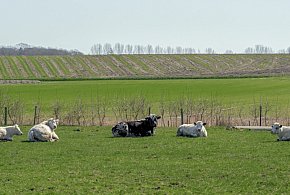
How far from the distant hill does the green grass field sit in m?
87.0

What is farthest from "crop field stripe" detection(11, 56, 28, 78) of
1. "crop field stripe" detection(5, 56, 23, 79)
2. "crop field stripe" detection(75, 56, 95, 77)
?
"crop field stripe" detection(75, 56, 95, 77)

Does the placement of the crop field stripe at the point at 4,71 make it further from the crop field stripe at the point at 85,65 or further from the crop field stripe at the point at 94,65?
the crop field stripe at the point at 94,65

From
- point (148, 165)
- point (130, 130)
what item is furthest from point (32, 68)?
point (148, 165)

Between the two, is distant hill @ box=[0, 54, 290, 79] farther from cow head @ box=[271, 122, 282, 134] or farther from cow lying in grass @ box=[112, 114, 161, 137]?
cow head @ box=[271, 122, 282, 134]

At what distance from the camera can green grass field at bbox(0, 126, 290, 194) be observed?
44.3ft

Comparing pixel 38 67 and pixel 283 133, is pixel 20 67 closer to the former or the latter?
pixel 38 67

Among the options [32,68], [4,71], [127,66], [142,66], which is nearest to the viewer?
[4,71]

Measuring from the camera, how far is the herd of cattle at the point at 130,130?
23688 millimetres

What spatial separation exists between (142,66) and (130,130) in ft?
340

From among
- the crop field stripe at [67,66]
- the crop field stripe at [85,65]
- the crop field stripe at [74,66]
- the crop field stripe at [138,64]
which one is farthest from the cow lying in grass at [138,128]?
the crop field stripe at [138,64]

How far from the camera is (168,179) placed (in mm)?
14578

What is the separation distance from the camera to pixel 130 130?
2675 cm

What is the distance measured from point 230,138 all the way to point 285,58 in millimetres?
121674

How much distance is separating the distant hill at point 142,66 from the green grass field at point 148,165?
285ft
